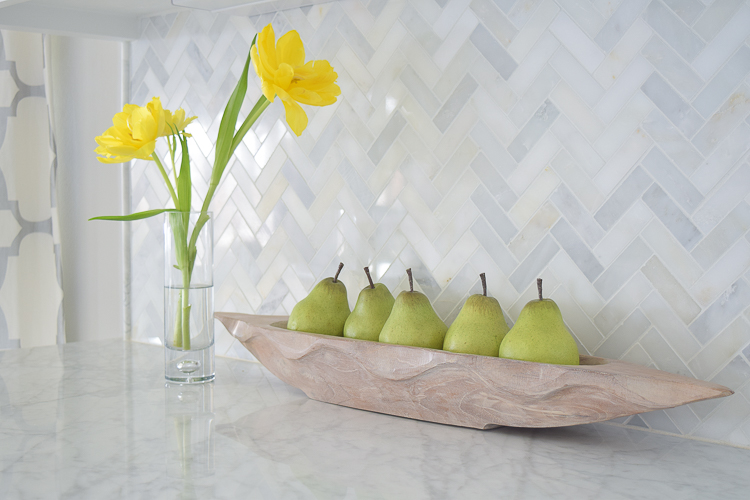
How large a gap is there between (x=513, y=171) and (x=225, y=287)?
0.74 m

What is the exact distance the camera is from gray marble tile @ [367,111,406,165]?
119 cm

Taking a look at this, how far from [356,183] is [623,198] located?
1.66 ft

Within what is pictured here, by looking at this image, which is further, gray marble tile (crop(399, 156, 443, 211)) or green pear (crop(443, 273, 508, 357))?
gray marble tile (crop(399, 156, 443, 211))

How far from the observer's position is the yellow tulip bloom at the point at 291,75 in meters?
0.96

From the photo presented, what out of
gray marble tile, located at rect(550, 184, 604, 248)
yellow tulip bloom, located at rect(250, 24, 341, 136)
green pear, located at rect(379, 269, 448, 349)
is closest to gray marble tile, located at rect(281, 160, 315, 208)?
→ yellow tulip bloom, located at rect(250, 24, 341, 136)

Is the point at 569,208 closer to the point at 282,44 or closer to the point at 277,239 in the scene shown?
the point at 282,44

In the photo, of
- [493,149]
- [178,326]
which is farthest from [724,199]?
[178,326]

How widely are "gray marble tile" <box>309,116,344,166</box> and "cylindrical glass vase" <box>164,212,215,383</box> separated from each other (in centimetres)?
27

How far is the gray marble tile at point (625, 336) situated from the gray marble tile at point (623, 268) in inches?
1.9

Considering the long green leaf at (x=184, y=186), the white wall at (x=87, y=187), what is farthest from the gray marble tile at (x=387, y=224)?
the white wall at (x=87, y=187)

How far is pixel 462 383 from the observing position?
0.87m

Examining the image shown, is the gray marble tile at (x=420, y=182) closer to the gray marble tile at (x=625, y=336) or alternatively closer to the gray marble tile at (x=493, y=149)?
the gray marble tile at (x=493, y=149)

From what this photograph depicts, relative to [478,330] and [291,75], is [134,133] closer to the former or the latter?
[291,75]

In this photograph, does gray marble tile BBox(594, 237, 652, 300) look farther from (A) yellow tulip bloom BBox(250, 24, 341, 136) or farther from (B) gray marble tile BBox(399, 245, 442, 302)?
(A) yellow tulip bloom BBox(250, 24, 341, 136)
